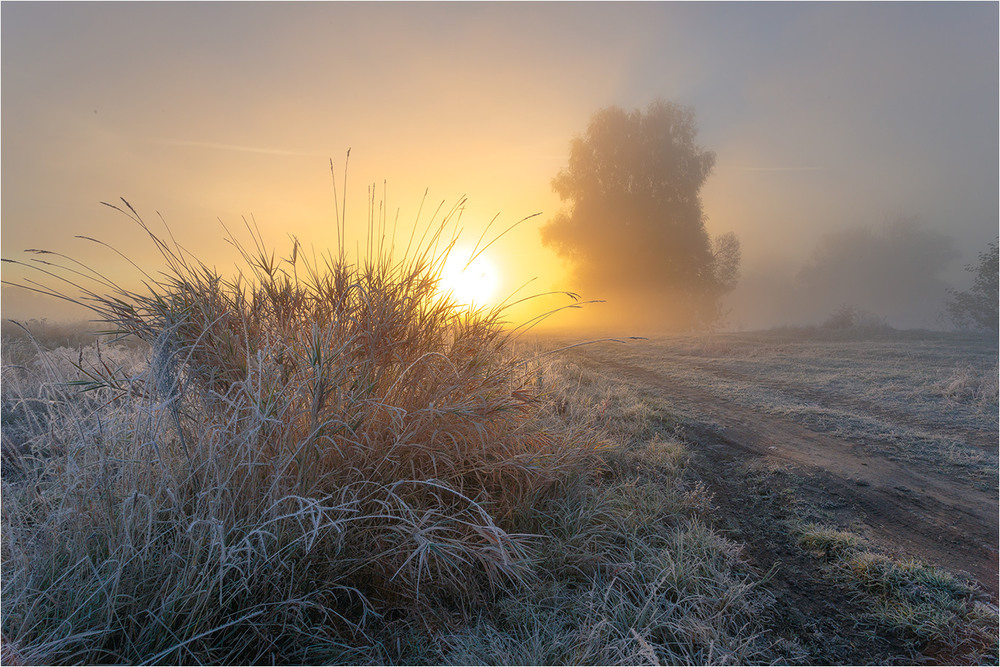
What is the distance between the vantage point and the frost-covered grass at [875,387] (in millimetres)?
4926

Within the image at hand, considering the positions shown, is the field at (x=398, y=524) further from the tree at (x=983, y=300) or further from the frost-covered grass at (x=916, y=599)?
the tree at (x=983, y=300)

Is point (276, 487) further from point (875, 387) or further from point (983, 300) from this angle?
point (983, 300)

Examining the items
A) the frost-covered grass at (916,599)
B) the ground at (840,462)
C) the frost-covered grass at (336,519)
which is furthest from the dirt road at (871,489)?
the frost-covered grass at (336,519)

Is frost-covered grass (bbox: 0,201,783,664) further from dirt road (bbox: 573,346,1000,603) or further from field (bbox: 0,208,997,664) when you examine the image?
dirt road (bbox: 573,346,1000,603)

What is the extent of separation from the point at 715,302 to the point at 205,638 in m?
26.4

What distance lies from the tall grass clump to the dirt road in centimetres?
202

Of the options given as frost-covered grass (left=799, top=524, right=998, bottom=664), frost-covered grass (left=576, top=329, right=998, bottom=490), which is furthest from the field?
frost-covered grass (left=576, top=329, right=998, bottom=490)

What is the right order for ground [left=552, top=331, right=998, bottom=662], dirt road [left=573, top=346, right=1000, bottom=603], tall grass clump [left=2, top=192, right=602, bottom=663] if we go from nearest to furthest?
tall grass clump [left=2, top=192, right=602, bottom=663] < ground [left=552, top=331, right=998, bottom=662] < dirt road [left=573, top=346, right=1000, bottom=603]

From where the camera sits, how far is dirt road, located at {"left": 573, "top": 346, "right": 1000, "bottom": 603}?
2.93 m

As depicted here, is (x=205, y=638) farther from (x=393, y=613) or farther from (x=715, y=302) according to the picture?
(x=715, y=302)

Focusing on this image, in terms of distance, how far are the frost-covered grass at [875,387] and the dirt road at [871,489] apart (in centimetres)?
35

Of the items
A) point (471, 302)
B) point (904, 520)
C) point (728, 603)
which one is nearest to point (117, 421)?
point (471, 302)

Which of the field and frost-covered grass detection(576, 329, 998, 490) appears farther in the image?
frost-covered grass detection(576, 329, 998, 490)

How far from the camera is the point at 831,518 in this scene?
3209mm
